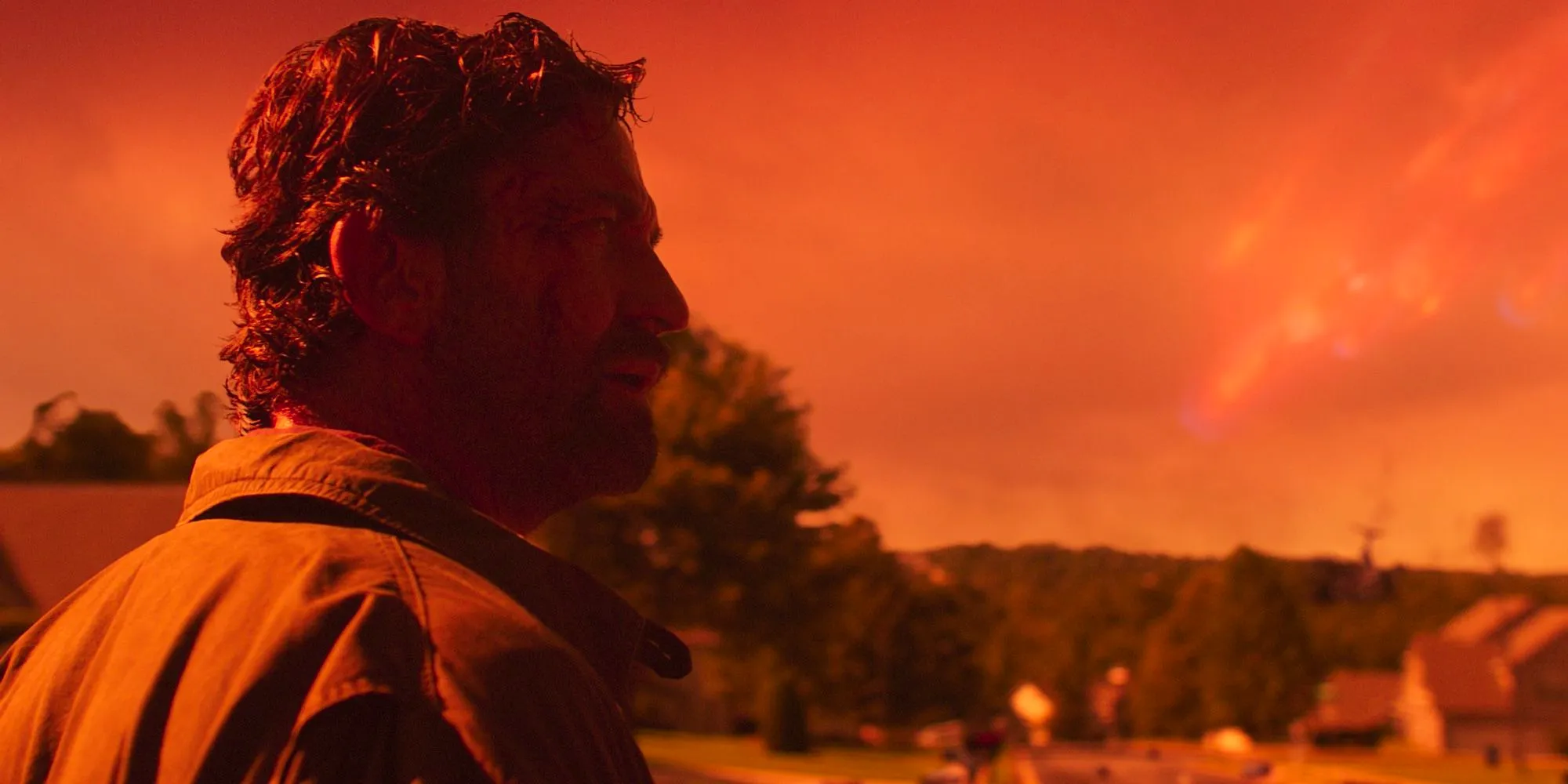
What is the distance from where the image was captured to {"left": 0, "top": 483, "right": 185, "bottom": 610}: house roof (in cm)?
351

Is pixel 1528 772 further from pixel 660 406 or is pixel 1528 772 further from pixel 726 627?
pixel 660 406

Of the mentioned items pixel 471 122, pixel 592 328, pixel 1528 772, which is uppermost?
pixel 471 122

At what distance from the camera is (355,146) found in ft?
2.46

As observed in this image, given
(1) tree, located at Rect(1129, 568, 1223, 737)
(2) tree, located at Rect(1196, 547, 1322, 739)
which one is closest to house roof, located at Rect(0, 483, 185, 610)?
(2) tree, located at Rect(1196, 547, 1322, 739)

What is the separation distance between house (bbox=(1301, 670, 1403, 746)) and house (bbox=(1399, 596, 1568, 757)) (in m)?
0.66

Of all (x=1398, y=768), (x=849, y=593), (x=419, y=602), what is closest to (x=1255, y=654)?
(x=1398, y=768)

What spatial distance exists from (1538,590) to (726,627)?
7.49 m

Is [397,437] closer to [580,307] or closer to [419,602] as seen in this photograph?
[580,307]

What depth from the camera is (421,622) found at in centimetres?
51

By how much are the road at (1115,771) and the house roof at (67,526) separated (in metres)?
14.1

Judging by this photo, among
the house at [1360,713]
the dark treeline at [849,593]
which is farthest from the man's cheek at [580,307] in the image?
the house at [1360,713]

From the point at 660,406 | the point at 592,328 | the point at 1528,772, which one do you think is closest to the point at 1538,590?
the point at 1528,772

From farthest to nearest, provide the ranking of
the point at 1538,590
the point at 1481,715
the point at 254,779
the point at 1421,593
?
the point at 1481,715
the point at 1538,590
the point at 1421,593
the point at 254,779

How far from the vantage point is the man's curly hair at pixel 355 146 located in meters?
0.74
